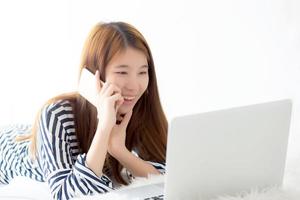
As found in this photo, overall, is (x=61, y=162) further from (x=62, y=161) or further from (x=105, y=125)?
(x=105, y=125)

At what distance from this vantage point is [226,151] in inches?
52.1

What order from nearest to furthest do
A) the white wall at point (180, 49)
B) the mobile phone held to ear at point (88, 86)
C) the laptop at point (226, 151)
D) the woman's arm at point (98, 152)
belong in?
the laptop at point (226, 151) → the woman's arm at point (98, 152) → the mobile phone held to ear at point (88, 86) → the white wall at point (180, 49)

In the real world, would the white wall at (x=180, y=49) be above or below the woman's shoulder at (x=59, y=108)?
above

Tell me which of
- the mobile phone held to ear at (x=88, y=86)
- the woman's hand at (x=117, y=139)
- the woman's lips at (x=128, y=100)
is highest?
the mobile phone held to ear at (x=88, y=86)

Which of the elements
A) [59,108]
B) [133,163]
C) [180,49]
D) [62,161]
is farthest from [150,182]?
[180,49]

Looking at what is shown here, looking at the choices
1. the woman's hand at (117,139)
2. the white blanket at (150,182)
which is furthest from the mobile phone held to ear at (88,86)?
the white blanket at (150,182)

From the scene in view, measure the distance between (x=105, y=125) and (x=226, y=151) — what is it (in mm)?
485

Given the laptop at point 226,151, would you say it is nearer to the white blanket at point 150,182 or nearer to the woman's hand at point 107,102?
the white blanket at point 150,182

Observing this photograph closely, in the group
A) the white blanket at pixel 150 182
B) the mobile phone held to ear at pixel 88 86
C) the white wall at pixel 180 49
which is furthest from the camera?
the white wall at pixel 180 49

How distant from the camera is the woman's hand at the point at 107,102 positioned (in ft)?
5.56

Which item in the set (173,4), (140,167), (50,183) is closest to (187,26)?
(173,4)

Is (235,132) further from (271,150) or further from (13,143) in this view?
(13,143)

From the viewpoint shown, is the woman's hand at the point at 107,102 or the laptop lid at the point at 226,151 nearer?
the laptop lid at the point at 226,151

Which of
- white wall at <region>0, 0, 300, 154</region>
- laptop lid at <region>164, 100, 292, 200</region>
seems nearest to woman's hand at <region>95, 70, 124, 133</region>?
laptop lid at <region>164, 100, 292, 200</region>
